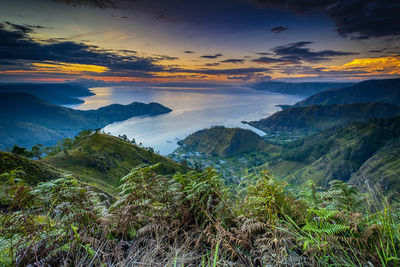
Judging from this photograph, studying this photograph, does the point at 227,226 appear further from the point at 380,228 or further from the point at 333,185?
the point at 333,185

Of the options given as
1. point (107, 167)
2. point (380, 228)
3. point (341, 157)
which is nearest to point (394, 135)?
point (341, 157)

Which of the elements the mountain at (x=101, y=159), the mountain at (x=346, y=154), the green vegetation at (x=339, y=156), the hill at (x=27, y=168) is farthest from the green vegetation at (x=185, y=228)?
the mountain at (x=346, y=154)

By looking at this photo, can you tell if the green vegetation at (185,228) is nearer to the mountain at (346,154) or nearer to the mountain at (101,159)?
the mountain at (101,159)

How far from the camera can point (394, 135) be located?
16775 cm

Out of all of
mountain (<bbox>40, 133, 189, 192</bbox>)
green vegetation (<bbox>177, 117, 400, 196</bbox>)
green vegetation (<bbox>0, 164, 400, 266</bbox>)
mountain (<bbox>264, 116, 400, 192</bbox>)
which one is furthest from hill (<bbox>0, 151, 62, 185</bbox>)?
mountain (<bbox>264, 116, 400, 192</bbox>)

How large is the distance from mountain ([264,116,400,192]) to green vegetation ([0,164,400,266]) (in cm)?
13811

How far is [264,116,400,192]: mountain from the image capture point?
5162 inches

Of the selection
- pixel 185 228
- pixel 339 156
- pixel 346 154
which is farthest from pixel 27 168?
pixel 346 154

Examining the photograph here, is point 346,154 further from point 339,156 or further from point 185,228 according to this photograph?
point 185,228

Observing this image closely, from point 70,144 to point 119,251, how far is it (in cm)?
9272

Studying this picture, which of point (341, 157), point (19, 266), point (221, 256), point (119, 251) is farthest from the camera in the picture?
point (341, 157)

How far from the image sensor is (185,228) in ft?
9.72

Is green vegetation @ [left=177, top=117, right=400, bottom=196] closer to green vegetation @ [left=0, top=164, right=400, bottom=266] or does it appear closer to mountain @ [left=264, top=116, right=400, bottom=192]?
mountain @ [left=264, top=116, right=400, bottom=192]

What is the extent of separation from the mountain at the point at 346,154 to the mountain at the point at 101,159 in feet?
327
